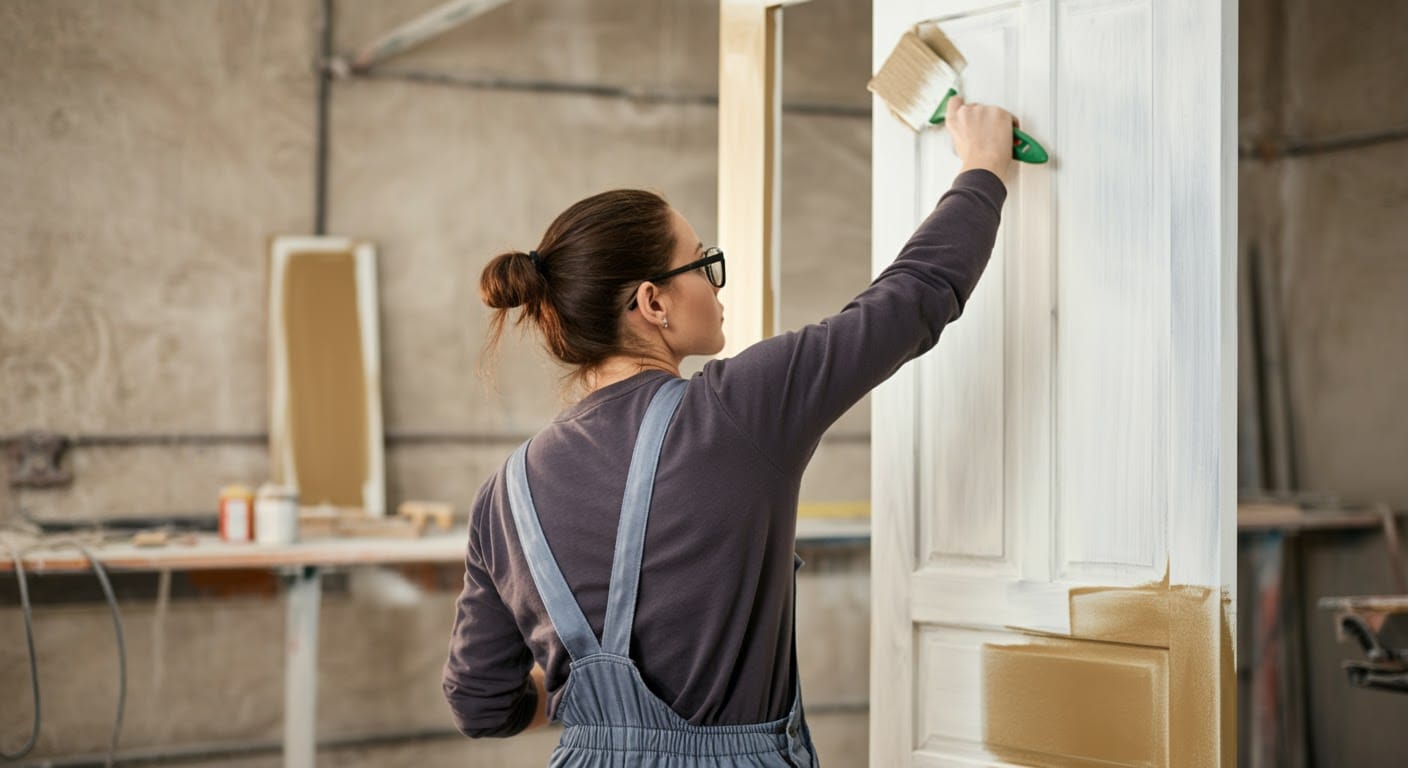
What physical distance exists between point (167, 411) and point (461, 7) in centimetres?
181

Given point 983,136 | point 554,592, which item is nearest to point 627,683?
point 554,592

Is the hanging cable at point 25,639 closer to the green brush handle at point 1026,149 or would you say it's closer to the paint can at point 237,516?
the paint can at point 237,516

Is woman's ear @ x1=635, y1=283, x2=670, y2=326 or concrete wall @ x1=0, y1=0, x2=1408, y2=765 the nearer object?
woman's ear @ x1=635, y1=283, x2=670, y2=326

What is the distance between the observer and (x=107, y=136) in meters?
4.31

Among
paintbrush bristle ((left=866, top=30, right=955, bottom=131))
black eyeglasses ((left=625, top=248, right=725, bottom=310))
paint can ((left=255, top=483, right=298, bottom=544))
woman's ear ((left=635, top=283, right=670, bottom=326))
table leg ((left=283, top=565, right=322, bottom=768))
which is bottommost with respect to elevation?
table leg ((left=283, top=565, right=322, bottom=768))

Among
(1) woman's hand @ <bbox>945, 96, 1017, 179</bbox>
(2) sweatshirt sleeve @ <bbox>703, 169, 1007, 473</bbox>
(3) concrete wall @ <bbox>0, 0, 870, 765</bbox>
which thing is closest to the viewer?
(2) sweatshirt sleeve @ <bbox>703, 169, 1007, 473</bbox>

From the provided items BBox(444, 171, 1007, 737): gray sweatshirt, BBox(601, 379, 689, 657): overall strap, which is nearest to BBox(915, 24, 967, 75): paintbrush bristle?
BBox(444, 171, 1007, 737): gray sweatshirt

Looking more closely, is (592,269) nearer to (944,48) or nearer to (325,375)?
(944,48)

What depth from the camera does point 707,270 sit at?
1609 millimetres

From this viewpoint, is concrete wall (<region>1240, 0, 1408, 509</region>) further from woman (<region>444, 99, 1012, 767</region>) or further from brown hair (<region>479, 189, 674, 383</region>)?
brown hair (<region>479, 189, 674, 383</region>)

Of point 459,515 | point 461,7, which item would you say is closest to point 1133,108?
point 461,7

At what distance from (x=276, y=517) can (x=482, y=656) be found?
7.93 feet

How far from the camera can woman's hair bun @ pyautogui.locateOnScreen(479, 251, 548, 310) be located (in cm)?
155

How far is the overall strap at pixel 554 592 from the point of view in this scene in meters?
1.50
